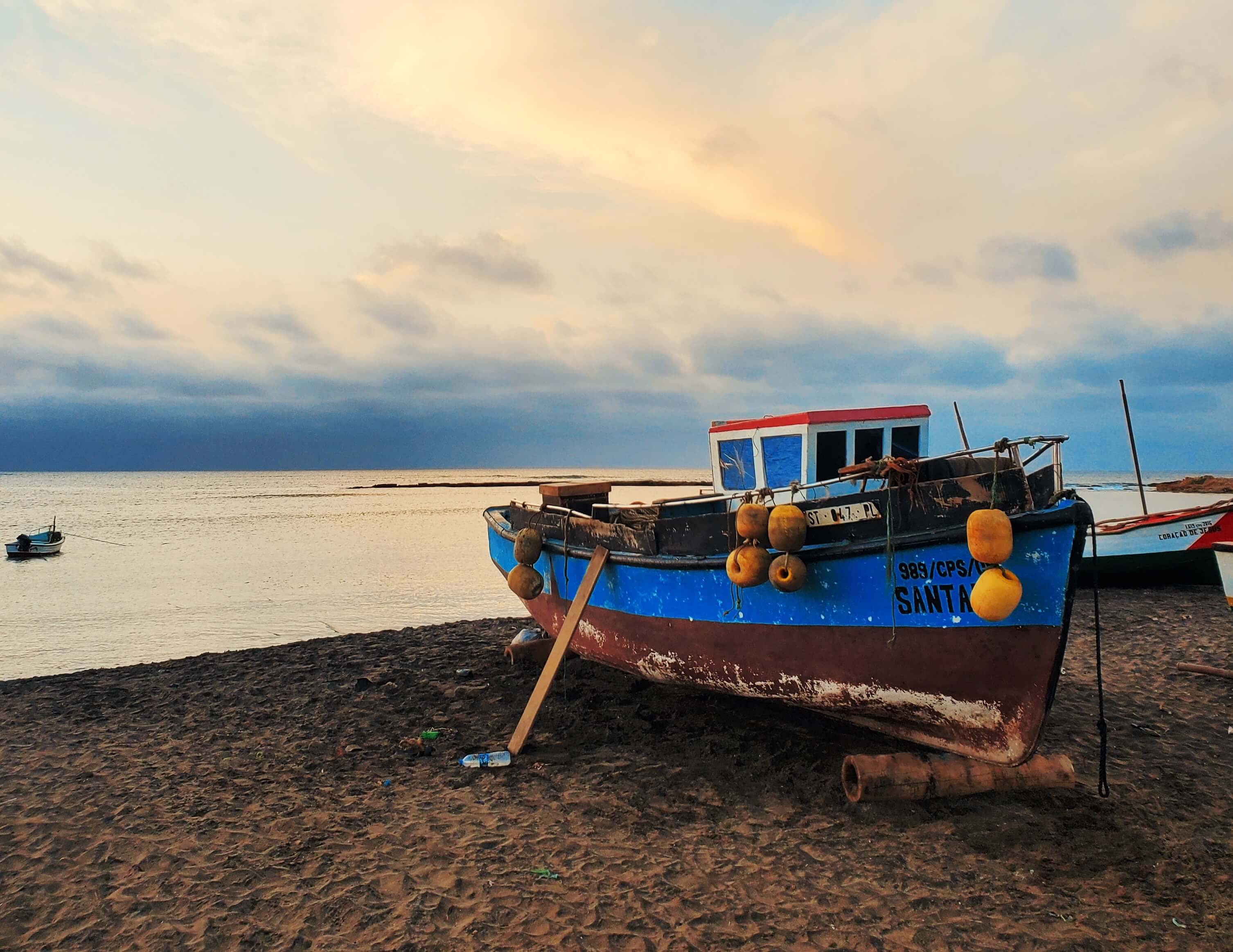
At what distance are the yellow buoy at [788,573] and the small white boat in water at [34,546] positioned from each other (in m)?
27.7

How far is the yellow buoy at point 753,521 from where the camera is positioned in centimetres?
550

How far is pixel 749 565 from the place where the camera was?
18.0ft

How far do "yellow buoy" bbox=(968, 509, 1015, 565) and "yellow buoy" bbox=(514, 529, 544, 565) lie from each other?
508 centimetres

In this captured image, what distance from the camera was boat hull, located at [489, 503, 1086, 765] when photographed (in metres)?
4.62

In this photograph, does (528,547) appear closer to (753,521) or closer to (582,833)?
(753,521)

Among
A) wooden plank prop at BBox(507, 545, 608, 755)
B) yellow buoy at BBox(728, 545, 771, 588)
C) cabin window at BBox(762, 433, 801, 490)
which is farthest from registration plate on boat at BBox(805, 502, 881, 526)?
wooden plank prop at BBox(507, 545, 608, 755)

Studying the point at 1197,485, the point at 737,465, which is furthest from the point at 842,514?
the point at 1197,485

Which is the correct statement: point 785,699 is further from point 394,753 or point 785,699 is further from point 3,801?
point 3,801

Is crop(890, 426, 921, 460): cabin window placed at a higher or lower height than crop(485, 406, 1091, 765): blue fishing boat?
higher

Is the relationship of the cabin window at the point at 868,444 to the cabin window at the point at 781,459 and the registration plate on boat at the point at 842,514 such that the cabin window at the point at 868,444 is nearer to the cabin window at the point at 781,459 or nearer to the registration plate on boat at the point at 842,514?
the cabin window at the point at 781,459

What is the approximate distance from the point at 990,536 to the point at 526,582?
521 cm

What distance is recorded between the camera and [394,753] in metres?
6.38

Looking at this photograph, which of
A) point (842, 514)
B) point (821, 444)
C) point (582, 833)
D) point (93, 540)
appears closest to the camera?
point (582, 833)

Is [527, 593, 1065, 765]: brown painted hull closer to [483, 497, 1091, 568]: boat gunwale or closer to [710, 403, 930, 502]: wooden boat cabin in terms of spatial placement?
[483, 497, 1091, 568]: boat gunwale
